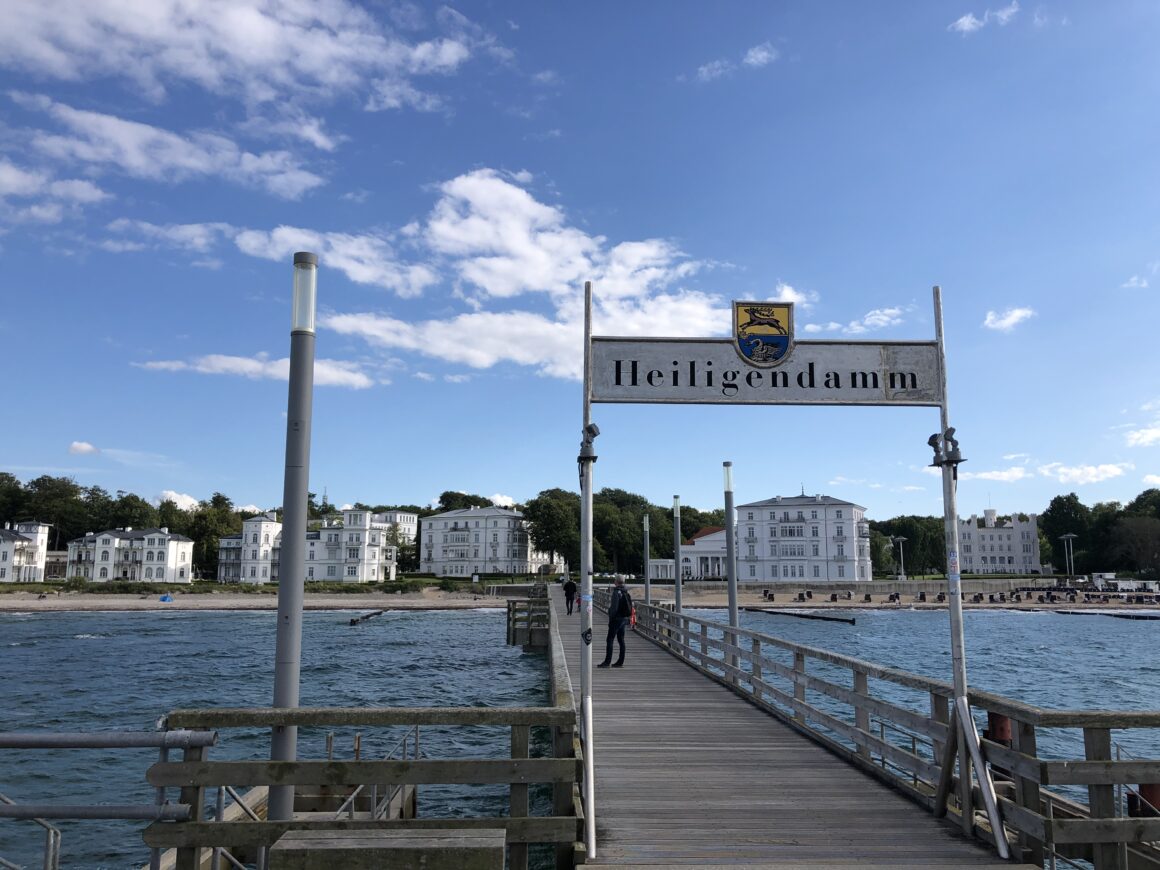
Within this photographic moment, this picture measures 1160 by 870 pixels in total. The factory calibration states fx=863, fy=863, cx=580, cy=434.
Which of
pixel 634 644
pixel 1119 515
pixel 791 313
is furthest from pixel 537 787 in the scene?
pixel 1119 515

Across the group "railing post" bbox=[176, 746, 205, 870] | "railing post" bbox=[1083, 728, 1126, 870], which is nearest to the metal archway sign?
"railing post" bbox=[1083, 728, 1126, 870]

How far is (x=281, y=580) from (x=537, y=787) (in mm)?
11421

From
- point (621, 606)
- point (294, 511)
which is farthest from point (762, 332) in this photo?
point (621, 606)

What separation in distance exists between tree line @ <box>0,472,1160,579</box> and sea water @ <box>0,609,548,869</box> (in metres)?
55.6

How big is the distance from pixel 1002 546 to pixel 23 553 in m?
159

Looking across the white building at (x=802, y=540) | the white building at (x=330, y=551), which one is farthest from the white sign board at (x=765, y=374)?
the white building at (x=330, y=551)

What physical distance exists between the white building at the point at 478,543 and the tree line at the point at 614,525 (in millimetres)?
4330

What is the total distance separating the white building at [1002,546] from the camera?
157 meters

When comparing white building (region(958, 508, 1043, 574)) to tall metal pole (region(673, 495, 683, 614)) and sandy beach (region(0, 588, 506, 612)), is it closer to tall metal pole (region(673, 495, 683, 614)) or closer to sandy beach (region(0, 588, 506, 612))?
sandy beach (region(0, 588, 506, 612))

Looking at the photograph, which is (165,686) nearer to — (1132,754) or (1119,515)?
(1132,754)

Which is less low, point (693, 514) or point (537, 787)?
point (693, 514)

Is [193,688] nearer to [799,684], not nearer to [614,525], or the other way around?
[799,684]

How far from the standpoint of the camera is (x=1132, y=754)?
59.8 feet

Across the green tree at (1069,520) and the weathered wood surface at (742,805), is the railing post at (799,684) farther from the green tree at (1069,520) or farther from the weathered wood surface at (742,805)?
the green tree at (1069,520)
